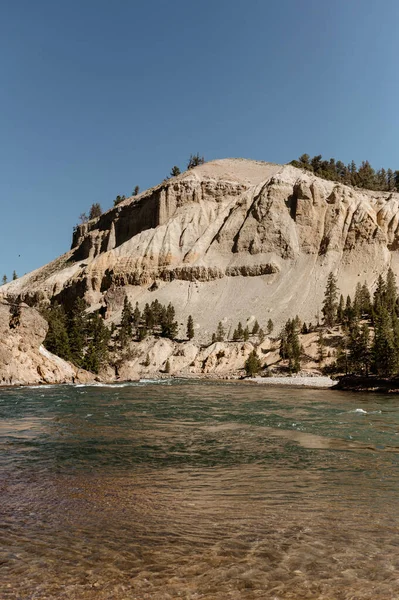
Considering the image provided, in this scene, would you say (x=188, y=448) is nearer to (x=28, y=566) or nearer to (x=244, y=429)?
(x=244, y=429)

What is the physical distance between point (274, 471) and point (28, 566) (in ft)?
24.7

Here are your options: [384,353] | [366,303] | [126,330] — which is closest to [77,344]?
[126,330]

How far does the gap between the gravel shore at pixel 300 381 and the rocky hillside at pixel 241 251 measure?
27393 mm

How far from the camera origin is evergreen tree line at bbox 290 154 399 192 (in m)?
132

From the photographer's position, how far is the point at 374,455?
48.4ft

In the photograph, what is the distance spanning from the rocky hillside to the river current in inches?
2898

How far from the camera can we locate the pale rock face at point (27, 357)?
52241 mm

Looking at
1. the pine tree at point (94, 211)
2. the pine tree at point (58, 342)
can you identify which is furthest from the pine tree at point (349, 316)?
the pine tree at point (94, 211)

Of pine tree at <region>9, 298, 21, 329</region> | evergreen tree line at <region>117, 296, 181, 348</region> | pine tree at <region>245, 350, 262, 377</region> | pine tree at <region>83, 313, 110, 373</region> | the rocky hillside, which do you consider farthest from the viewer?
the rocky hillside

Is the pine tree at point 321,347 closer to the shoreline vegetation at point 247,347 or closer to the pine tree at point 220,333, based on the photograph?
the shoreline vegetation at point 247,347

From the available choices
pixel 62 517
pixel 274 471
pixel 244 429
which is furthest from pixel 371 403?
pixel 62 517

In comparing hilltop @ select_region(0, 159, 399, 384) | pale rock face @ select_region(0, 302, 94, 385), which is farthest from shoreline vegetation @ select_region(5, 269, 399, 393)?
hilltop @ select_region(0, 159, 399, 384)

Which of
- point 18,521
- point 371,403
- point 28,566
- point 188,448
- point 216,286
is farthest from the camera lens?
point 216,286

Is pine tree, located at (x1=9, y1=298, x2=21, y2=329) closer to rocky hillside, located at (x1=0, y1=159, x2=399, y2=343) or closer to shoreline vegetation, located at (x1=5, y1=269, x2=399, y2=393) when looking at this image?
shoreline vegetation, located at (x1=5, y1=269, x2=399, y2=393)
